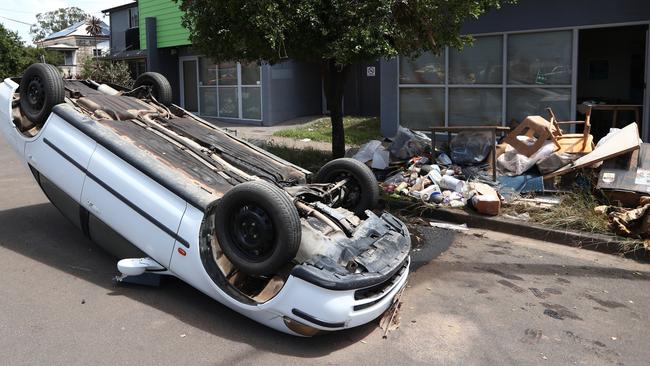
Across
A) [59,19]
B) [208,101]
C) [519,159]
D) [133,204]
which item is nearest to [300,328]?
[133,204]

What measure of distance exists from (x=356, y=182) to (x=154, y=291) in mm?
2117

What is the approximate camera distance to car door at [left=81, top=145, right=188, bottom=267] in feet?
14.8

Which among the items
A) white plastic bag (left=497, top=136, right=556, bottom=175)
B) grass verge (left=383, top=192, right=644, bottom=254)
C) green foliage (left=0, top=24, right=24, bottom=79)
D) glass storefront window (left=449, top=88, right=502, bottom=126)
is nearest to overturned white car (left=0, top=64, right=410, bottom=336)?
grass verge (left=383, top=192, right=644, bottom=254)

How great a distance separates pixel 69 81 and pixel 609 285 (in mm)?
6299

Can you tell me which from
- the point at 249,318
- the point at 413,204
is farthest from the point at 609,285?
the point at 249,318

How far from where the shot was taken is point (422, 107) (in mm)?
12789

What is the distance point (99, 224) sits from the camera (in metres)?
5.23

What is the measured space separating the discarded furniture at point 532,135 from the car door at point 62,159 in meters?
6.13

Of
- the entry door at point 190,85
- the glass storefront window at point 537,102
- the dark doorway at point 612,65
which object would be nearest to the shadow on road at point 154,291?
the glass storefront window at point 537,102

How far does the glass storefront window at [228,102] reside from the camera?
19656 mm

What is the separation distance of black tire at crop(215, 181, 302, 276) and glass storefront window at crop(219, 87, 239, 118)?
15.8m

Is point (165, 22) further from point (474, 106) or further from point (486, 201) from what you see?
point (486, 201)

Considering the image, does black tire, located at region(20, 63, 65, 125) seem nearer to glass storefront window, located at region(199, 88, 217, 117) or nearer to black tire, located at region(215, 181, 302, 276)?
black tire, located at region(215, 181, 302, 276)

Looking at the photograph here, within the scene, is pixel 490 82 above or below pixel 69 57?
below
